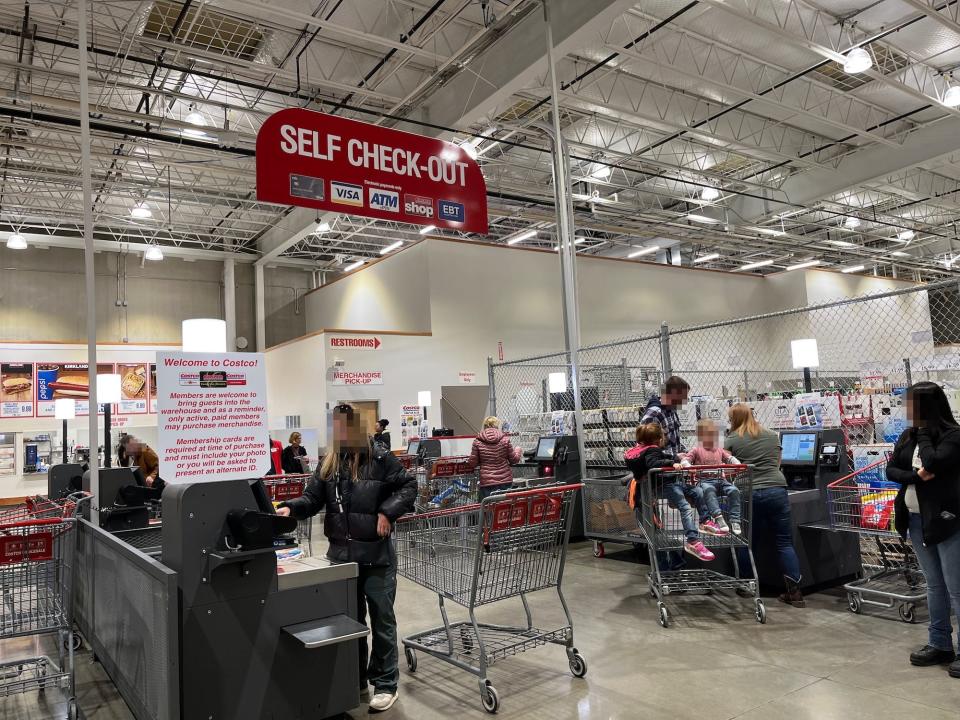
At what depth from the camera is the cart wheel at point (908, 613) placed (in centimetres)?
457

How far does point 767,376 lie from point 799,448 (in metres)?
16.2

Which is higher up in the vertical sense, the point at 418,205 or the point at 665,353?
the point at 418,205

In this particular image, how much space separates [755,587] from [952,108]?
1121 cm

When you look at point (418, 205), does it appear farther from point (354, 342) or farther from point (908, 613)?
point (354, 342)

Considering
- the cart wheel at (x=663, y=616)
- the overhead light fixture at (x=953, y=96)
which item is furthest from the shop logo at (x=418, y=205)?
the overhead light fixture at (x=953, y=96)

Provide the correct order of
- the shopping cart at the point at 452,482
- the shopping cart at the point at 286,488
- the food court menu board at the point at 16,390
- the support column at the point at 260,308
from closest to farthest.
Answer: the shopping cart at the point at 286,488 → the shopping cart at the point at 452,482 → the food court menu board at the point at 16,390 → the support column at the point at 260,308

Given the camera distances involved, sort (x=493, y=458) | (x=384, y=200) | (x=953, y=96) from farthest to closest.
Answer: (x=953, y=96) → (x=493, y=458) → (x=384, y=200)

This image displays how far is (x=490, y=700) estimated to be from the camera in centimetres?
353

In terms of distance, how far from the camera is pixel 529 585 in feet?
13.8

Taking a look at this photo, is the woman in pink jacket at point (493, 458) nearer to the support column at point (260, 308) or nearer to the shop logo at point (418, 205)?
the shop logo at point (418, 205)

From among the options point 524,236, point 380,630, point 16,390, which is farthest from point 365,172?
point 16,390

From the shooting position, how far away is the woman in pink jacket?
7.64 metres

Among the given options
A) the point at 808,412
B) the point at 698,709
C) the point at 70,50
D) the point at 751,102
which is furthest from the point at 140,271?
the point at 698,709

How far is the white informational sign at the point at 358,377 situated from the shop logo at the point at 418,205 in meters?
9.24
